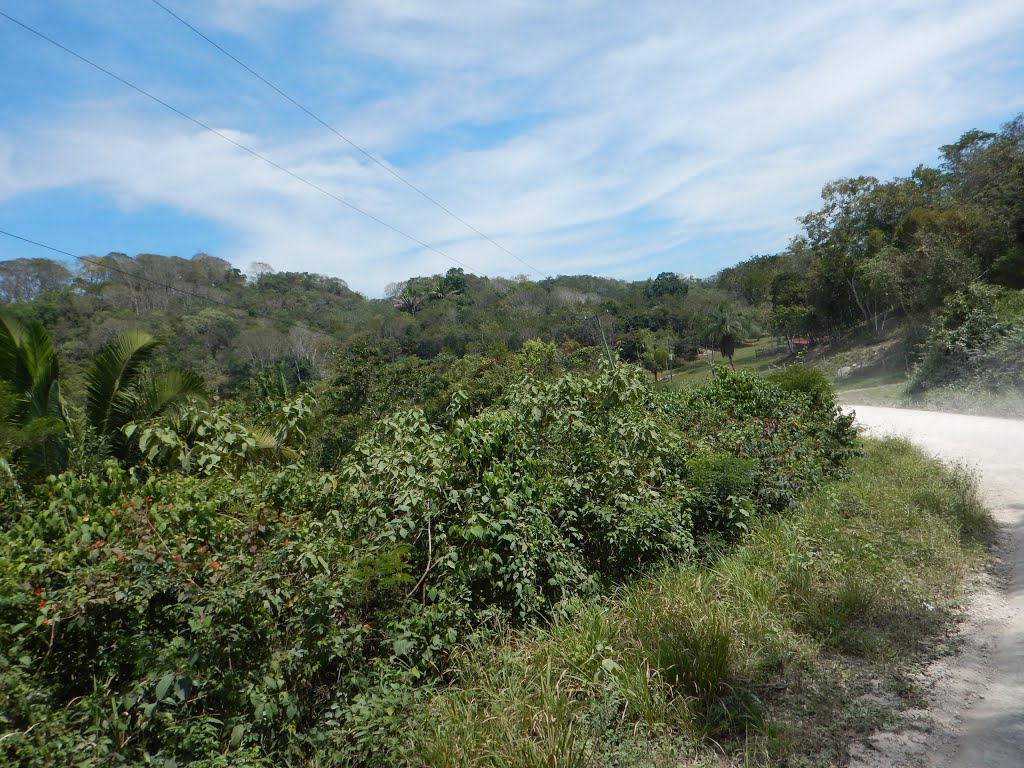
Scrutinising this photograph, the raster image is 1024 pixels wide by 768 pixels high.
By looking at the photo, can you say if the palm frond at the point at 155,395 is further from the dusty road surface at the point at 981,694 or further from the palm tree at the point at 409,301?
the palm tree at the point at 409,301

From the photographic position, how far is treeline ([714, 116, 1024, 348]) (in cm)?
2461

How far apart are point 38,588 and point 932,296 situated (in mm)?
27718

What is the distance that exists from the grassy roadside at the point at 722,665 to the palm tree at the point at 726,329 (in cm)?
4002

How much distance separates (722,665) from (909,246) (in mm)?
29972

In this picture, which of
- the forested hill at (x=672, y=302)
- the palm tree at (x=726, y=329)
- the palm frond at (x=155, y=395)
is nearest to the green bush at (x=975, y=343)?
the forested hill at (x=672, y=302)

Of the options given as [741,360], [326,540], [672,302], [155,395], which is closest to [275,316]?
[741,360]

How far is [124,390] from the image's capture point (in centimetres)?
958

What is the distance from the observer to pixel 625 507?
6.29m

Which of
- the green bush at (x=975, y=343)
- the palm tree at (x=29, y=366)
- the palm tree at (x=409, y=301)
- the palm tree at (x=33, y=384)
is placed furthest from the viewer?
the palm tree at (x=409, y=301)

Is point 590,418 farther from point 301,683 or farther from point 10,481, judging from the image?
point 10,481

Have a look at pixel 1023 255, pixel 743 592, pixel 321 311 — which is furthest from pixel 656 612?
pixel 321 311

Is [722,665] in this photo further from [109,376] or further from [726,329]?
[726,329]

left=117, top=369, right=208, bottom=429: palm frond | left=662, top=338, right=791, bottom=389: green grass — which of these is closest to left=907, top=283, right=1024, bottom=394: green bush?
left=117, top=369, right=208, bottom=429: palm frond

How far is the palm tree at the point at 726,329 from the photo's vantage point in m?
44.5
